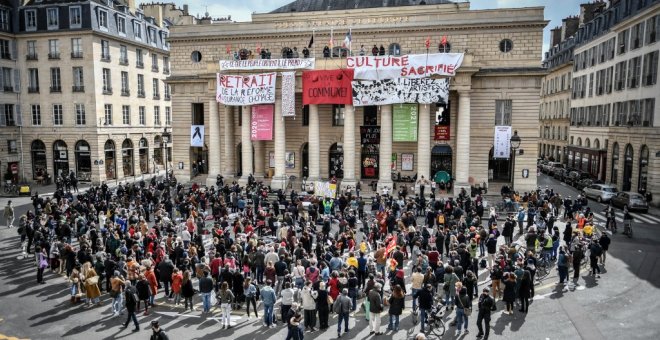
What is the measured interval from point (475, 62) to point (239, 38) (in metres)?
20.7

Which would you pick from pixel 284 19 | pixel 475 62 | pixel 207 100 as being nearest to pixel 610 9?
pixel 475 62

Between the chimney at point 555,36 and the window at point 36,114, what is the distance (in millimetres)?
69475

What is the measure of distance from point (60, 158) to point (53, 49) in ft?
35.3

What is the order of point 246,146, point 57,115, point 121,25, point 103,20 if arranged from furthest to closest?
point 121,25, point 57,115, point 103,20, point 246,146

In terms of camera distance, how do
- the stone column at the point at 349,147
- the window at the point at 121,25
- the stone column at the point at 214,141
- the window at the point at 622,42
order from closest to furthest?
1. the stone column at the point at 349,147
2. the stone column at the point at 214,141
3. the window at the point at 622,42
4. the window at the point at 121,25

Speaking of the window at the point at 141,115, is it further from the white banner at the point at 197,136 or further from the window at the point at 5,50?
the white banner at the point at 197,136

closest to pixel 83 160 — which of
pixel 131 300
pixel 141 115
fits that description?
pixel 141 115

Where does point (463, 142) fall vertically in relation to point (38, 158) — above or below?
above

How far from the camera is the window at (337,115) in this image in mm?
42559

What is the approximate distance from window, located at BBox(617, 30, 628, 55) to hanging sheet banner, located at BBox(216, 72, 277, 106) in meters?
32.9

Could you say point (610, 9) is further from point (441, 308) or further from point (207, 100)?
point (441, 308)

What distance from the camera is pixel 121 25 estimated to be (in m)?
51.1

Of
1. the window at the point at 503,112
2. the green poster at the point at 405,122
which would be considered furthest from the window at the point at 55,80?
the window at the point at 503,112

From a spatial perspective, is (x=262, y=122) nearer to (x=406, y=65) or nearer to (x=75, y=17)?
(x=406, y=65)
